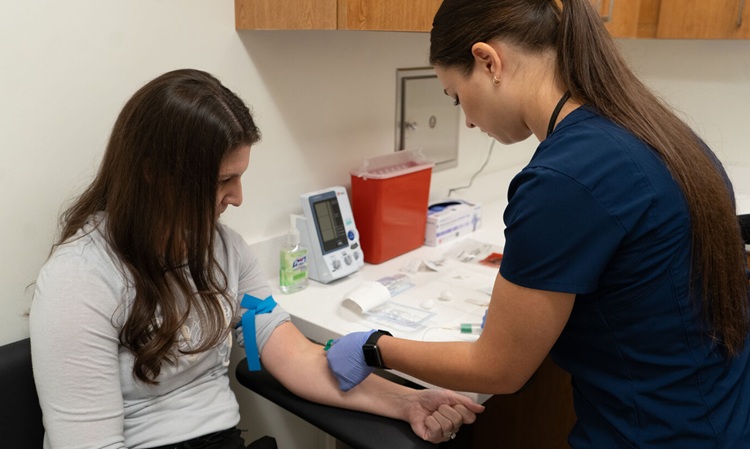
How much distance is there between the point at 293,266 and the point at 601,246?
2.99ft

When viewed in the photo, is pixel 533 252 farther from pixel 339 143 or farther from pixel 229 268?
pixel 339 143

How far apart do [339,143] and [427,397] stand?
0.87m

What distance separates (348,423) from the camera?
3.92 ft

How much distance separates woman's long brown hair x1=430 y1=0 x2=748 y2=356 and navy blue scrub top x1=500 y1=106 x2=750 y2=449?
0.9 inches

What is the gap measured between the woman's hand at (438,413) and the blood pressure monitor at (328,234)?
511mm

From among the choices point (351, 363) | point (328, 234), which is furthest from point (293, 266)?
point (351, 363)

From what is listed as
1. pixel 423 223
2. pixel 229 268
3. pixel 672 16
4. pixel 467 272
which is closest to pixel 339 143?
pixel 423 223

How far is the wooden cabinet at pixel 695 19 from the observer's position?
2162 mm

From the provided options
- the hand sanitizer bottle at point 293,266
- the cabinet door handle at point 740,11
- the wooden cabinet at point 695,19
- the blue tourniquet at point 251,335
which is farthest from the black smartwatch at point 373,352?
the cabinet door handle at point 740,11

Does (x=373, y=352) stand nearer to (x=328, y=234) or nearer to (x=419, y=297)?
(x=419, y=297)

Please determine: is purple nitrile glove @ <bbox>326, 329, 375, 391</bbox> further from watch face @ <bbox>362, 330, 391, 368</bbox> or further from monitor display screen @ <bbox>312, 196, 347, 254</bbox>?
monitor display screen @ <bbox>312, 196, 347, 254</bbox>

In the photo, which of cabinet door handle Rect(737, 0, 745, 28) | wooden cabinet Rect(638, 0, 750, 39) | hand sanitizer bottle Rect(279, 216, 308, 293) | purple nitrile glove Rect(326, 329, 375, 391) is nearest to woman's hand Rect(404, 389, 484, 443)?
purple nitrile glove Rect(326, 329, 375, 391)

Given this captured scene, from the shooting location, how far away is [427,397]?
4.04ft

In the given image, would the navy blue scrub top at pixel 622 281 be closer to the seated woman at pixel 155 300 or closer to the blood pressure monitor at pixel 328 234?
the seated woman at pixel 155 300
